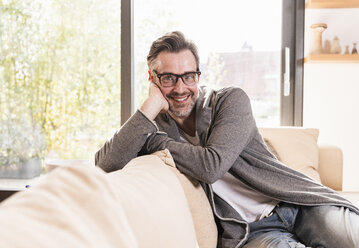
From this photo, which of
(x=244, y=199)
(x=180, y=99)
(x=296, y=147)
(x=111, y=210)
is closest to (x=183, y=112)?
(x=180, y=99)

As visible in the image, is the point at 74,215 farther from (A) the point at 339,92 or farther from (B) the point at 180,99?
(A) the point at 339,92

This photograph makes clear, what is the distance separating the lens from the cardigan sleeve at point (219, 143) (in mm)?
1394

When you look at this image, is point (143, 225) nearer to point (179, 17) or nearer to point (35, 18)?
point (179, 17)

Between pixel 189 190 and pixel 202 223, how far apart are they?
0.42 ft

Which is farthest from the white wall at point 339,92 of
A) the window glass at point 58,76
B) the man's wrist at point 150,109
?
the man's wrist at point 150,109

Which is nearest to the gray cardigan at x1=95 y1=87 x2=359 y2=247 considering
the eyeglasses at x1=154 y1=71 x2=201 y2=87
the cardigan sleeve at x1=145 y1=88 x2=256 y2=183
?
the cardigan sleeve at x1=145 y1=88 x2=256 y2=183

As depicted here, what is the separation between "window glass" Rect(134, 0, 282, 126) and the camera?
326 cm

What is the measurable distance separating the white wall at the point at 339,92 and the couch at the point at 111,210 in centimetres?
205

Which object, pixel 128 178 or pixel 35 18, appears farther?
pixel 35 18

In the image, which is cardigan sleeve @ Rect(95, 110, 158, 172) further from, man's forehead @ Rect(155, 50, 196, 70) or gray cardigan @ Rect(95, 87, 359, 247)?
man's forehead @ Rect(155, 50, 196, 70)

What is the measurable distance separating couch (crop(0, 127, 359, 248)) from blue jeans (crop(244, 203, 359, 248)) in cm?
20

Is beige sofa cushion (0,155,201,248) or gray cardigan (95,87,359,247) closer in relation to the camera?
beige sofa cushion (0,155,201,248)

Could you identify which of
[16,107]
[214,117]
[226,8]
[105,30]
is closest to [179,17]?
[226,8]

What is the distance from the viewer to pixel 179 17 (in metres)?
3.33
